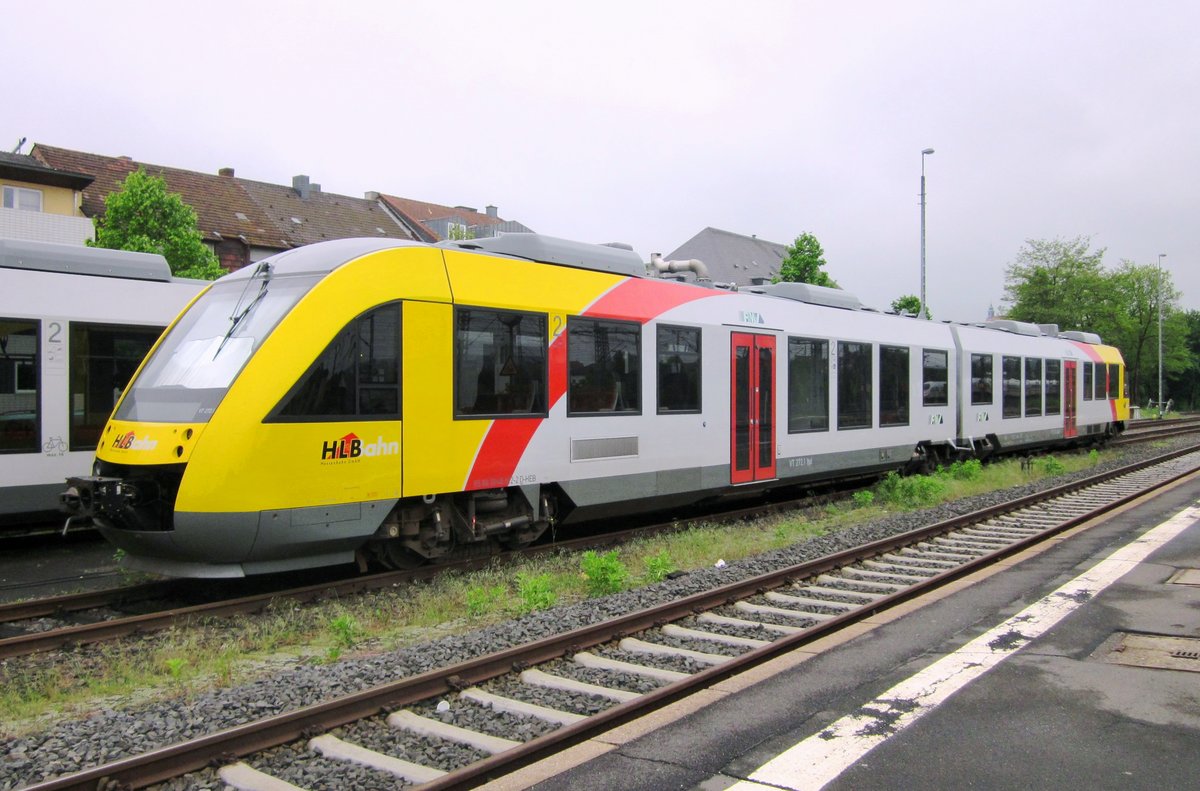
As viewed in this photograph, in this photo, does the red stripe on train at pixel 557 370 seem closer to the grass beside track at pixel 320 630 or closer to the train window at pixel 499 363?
the train window at pixel 499 363

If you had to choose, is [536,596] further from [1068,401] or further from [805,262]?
[805,262]

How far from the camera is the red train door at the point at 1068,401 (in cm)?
2327

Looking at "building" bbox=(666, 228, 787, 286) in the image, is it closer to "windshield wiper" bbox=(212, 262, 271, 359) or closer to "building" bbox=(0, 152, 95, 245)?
"building" bbox=(0, 152, 95, 245)

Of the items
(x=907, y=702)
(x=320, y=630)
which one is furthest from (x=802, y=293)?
(x=907, y=702)

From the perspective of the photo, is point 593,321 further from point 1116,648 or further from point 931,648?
point 1116,648

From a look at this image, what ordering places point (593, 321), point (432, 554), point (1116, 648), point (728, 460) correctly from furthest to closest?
point (728, 460) → point (593, 321) → point (432, 554) → point (1116, 648)

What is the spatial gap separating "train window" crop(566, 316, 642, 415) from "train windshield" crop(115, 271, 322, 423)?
10.0 feet

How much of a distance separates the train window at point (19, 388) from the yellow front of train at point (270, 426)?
2.69 m

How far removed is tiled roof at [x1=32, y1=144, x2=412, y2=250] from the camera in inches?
1458

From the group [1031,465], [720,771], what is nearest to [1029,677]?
[720,771]

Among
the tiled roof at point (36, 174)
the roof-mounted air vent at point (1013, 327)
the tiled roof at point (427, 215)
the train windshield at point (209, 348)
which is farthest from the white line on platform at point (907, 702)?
the tiled roof at point (427, 215)

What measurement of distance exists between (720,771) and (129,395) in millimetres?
6432

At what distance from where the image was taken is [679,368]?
11180 millimetres

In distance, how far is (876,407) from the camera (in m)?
15.2
